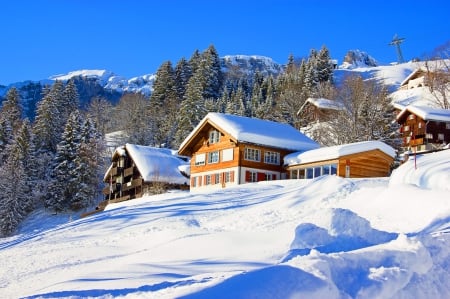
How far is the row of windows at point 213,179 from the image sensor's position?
40.6 m

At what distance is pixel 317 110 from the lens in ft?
210

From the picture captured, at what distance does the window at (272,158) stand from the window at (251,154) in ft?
2.31

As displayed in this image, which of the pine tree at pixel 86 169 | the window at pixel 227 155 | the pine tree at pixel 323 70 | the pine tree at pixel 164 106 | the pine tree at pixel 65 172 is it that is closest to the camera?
the window at pixel 227 155

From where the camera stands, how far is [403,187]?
17.3 meters

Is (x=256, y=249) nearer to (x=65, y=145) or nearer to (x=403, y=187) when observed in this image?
(x=403, y=187)

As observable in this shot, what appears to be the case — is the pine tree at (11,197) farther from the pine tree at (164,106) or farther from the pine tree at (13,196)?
the pine tree at (164,106)

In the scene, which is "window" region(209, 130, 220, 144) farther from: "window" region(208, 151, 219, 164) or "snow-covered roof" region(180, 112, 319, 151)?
"snow-covered roof" region(180, 112, 319, 151)

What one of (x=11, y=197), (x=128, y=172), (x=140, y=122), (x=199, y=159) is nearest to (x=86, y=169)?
(x=128, y=172)

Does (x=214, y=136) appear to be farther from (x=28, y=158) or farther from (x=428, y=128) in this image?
(x=28, y=158)

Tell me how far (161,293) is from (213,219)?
12.6 m

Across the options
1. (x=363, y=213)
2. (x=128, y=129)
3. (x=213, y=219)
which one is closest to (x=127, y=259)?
(x=213, y=219)

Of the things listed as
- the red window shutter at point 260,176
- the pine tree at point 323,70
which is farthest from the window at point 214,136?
the pine tree at point 323,70

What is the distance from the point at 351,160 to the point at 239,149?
8.55m

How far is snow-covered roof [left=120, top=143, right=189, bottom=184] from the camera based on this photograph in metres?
51.4
